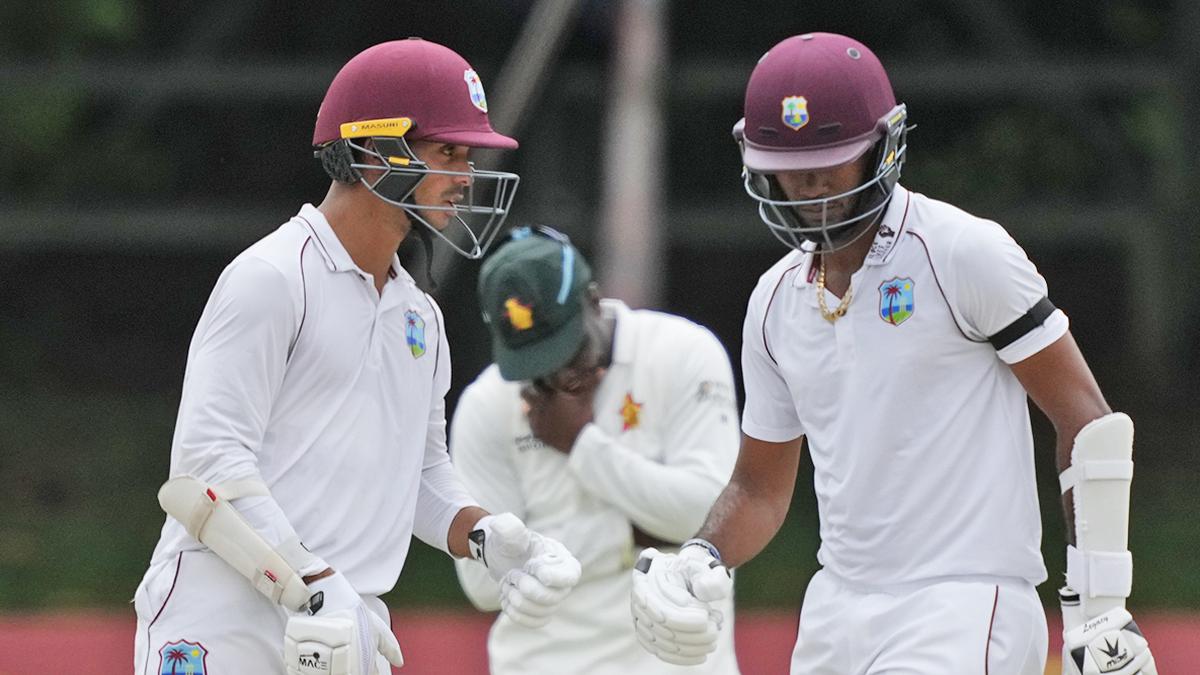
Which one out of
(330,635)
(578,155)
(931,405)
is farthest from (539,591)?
(578,155)

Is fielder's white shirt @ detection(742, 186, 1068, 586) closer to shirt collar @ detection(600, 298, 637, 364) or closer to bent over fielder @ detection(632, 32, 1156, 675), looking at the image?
bent over fielder @ detection(632, 32, 1156, 675)

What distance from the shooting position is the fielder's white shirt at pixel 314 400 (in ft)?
13.0

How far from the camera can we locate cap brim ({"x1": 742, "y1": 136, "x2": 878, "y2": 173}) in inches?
166

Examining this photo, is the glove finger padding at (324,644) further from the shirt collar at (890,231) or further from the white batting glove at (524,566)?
the shirt collar at (890,231)

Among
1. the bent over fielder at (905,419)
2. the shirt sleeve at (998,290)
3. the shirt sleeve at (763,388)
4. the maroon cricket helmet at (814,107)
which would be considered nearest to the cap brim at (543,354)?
the shirt sleeve at (763,388)

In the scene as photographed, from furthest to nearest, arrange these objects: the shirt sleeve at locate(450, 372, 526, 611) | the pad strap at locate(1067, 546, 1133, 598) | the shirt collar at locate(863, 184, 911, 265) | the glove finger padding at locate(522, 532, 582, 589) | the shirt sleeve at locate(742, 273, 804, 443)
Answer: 1. the shirt sleeve at locate(450, 372, 526, 611)
2. the shirt sleeve at locate(742, 273, 804, 443)
3. the glove finger padding at locate(522, 532, 582, 589)
4. the shirt collar at locate(863, 184, 911, 265)
5. the pad strap at locate(1067, 546, 1133, 598)

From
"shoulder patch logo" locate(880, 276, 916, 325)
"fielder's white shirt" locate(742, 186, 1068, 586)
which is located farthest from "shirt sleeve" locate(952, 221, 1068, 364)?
"shoulder patch logo" locate(880, 276, 916, 325)

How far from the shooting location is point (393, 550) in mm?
4273

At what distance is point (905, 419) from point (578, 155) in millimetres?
13052

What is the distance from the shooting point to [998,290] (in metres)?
3.97

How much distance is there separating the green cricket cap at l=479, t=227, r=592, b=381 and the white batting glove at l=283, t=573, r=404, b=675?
1.25 metres

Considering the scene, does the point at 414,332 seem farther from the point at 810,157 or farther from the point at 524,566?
the point at 810,157

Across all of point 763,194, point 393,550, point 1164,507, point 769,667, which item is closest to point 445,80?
point 763,194

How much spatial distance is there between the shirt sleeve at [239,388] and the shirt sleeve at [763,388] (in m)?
1.08
